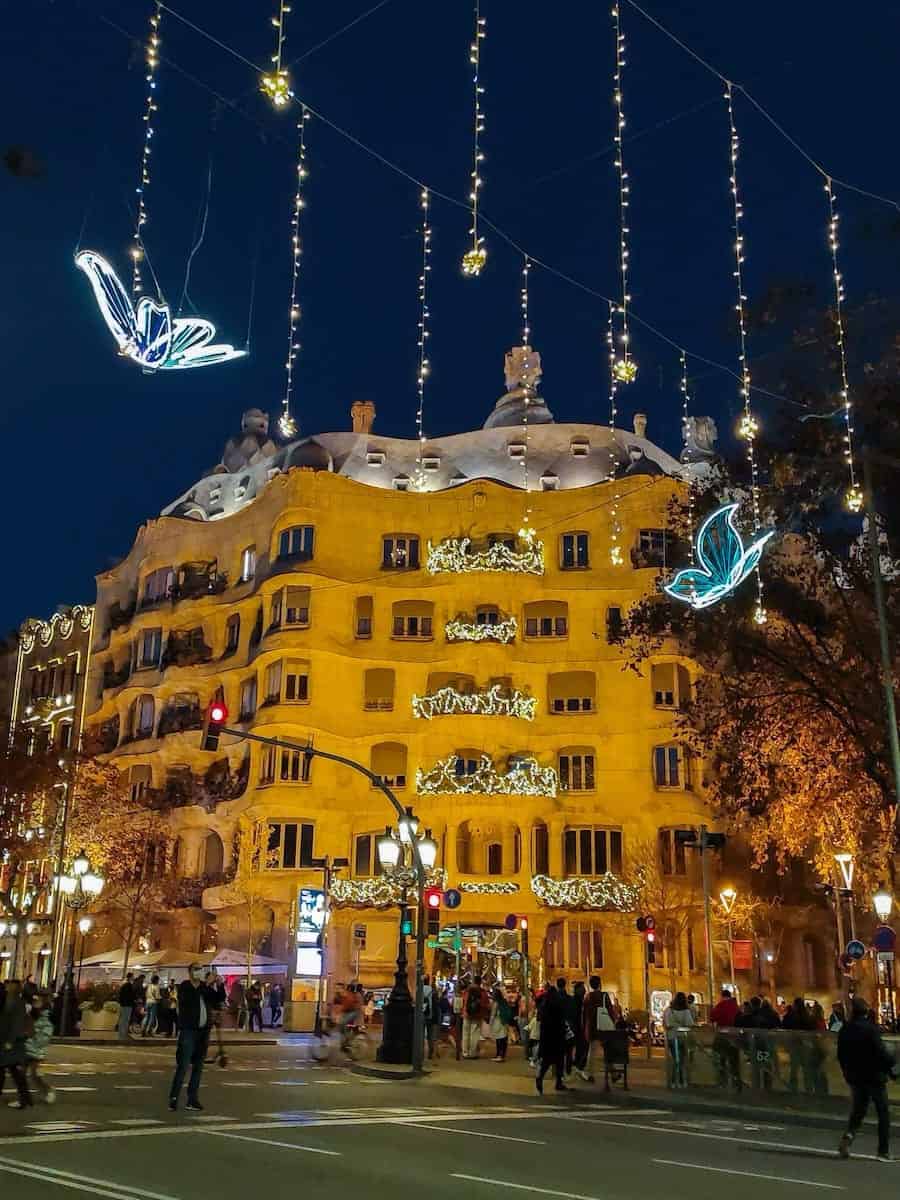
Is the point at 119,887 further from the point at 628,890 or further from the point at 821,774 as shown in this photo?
the point at 821,774

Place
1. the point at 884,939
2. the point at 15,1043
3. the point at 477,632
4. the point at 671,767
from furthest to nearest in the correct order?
the point at 477,632 < the point at 671,767 < the point at 884,939 < the point at 15,1043

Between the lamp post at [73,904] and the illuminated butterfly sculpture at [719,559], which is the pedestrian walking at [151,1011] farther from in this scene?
the illuminated butterfly sculpture at [719,559]

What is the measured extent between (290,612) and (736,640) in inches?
1121

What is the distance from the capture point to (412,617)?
53.1 m

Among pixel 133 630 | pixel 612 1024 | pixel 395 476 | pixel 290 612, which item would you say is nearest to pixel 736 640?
pixel 612 1024

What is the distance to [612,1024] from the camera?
70.7 ft

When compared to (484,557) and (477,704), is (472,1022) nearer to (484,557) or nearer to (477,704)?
(477,704)

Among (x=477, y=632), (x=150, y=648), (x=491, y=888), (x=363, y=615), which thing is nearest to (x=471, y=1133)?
(x=491, y=888)

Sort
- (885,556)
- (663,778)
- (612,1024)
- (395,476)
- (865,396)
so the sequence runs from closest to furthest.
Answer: (612,1024) → (865,396) → (885,556) → (663,778) → (395,476)

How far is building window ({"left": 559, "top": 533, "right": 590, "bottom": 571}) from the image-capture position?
53.0m

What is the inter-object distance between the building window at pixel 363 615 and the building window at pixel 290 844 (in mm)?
A: 8607

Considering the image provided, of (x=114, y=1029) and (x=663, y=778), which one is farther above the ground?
(x=663, y=778)

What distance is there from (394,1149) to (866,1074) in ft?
16.3

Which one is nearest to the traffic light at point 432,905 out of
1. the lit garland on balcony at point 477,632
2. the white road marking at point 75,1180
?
the white road marking at point 75,1180
